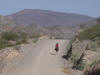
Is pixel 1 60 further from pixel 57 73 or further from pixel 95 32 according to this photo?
pixel 95 32

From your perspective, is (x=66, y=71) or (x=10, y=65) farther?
(x=10, y=65)

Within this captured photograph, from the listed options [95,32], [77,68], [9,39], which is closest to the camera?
[77,68]

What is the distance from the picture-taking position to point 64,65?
1006 inches

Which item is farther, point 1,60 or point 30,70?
point 1,60

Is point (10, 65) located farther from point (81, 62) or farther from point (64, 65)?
point (81, 62)

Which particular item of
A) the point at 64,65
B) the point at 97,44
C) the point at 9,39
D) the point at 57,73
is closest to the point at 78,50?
the point at 97,44

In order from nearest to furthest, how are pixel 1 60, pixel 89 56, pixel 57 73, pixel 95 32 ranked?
pixel 57 73
pixel 89 56
pixel 1 60
pixel 95 32

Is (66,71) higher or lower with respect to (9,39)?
higher

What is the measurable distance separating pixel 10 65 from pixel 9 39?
52609mm

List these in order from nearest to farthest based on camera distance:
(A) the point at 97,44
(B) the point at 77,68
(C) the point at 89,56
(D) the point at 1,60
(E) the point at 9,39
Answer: (B) the point at 77,68 → (C) the point at 89,56 → (D) the point at 1,60 → (A) the point at 97,44 → (E) the point at 9,39

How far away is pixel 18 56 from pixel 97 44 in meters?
8.19

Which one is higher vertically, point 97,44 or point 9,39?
point 97,44

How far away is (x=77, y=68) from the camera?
72.9 ft

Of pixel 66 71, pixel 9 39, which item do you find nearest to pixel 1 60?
pixel 66 71
